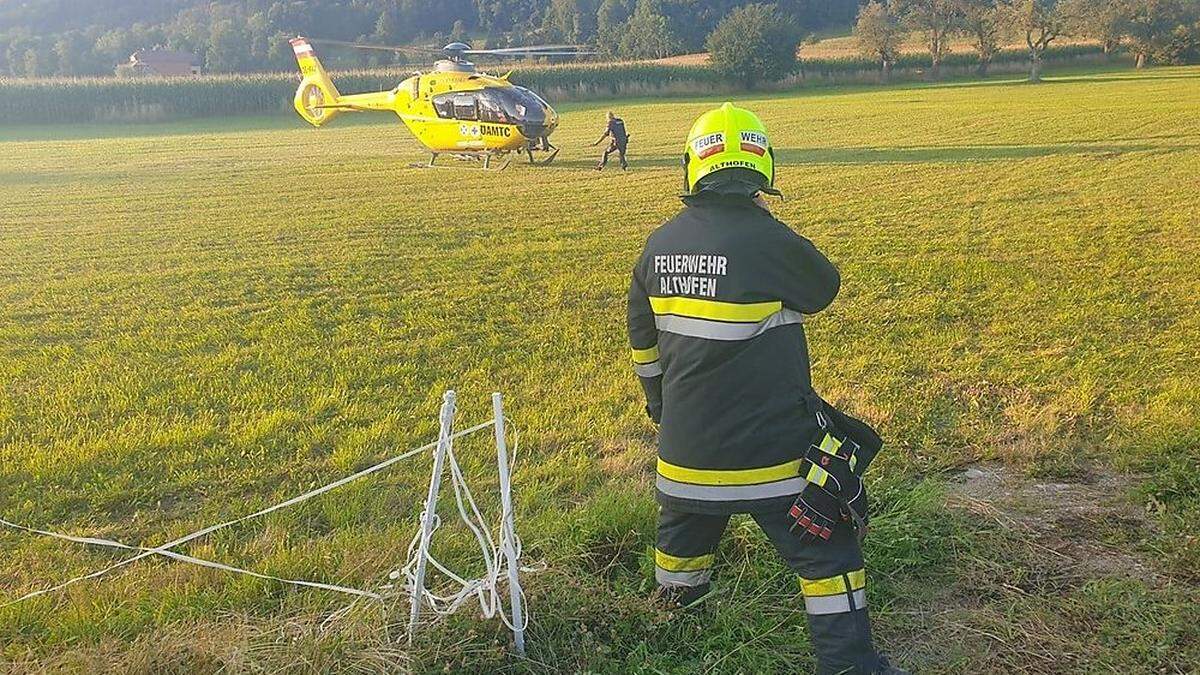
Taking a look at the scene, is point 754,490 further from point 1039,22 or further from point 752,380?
point 1039,22

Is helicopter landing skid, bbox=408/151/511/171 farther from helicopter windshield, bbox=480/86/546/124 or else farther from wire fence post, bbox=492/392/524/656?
wire fence post, bbox=492/392/524/656

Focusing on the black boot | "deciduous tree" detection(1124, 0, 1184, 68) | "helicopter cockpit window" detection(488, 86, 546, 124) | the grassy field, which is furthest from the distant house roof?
the black boot

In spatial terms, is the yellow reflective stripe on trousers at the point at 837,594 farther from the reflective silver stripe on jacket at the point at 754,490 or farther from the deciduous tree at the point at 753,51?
the deciduous tree at the point at 753,51

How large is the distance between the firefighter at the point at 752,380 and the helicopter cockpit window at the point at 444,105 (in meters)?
19.5

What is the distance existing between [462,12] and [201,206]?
333 ft

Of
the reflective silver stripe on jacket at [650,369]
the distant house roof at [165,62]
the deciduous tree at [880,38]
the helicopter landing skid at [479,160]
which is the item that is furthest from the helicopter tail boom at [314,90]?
the distant house roof at [165,62]

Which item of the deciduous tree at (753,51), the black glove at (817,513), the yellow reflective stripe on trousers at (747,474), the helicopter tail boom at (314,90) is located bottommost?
the black glove at (817,513)

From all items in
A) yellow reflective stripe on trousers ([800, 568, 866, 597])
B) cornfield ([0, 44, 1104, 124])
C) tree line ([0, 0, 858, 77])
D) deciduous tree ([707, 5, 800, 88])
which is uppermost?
tree line ([0, 0, 858, 77])

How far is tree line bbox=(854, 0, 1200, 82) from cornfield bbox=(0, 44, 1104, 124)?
15264 millimetres

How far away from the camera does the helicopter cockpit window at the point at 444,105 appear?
21.7 meters

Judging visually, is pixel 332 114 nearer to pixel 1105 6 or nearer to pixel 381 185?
pixel 381 185

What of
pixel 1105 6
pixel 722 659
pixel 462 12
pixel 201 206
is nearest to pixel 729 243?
pixel 722 659

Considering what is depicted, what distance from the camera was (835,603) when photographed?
295cm

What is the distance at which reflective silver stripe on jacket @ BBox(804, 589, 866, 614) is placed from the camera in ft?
9.66
